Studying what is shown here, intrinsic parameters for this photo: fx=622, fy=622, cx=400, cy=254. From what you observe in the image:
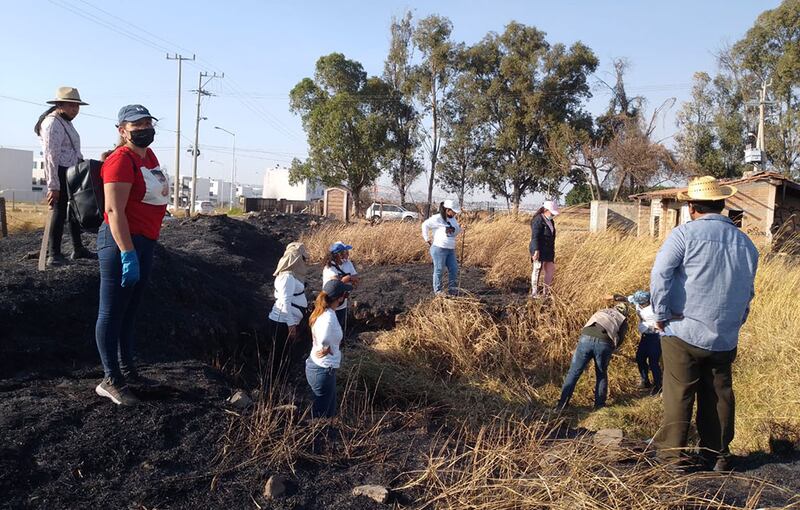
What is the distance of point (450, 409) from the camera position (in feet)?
18.7

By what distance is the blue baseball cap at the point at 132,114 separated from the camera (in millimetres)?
3506

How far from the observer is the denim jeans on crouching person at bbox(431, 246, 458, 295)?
8141 millimetres

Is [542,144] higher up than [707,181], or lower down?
higher up

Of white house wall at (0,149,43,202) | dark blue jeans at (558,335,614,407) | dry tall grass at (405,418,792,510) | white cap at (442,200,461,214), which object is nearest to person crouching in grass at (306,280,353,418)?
dry tall grass at (405,418,792,510)

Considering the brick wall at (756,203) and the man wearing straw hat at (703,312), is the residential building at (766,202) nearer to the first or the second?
the brick wall at (756,203)

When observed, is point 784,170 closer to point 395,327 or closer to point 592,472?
point 395,327

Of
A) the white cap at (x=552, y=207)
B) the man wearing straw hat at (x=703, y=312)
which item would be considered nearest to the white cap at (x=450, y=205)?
the white cap at (x=552, y=207)

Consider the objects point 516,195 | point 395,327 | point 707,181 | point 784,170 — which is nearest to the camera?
Answer: point 707,181

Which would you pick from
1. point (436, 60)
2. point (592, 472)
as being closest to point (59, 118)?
point (592, 472)

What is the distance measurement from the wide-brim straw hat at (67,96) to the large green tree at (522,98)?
28.6m

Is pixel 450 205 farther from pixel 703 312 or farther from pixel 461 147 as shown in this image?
pixel 461 147

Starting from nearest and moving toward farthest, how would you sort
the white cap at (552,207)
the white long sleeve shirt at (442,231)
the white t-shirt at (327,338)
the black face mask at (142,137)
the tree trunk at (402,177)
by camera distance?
the black face mask at (142,137), the white t-shirt at (327,338), the white cap at (552,207), the white long sleeve shirt at (442,231), the tree trunk at (402,177)

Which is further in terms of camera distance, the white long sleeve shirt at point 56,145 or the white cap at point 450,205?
the white cap at point 450,205

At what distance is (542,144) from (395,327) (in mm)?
26753
